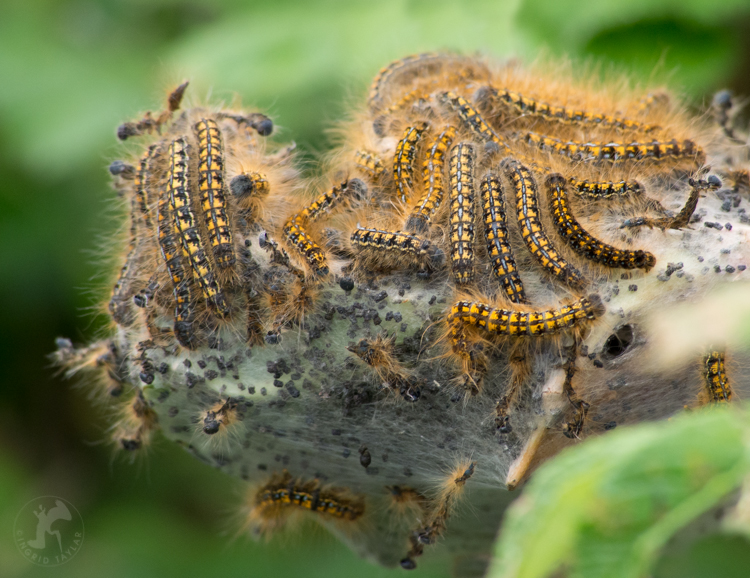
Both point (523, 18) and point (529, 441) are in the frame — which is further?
point (523, 18)

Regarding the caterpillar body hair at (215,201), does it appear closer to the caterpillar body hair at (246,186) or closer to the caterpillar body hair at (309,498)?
the caterpillar body hair at (246,186)

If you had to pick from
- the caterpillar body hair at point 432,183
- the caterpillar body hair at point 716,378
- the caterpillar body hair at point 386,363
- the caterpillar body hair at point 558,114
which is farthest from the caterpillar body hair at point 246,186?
the caterpillar body hair at point 716,378

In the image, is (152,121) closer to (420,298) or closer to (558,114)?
(420,298)

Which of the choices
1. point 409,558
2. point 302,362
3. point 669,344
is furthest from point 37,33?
point 669,344

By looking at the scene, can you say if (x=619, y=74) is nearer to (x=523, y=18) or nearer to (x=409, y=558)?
(x=523, y=18)

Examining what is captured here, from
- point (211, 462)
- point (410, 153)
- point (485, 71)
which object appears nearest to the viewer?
point (410, 153)

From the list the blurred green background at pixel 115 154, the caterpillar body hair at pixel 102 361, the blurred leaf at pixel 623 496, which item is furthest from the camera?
the blurred green background at pixel 115 154

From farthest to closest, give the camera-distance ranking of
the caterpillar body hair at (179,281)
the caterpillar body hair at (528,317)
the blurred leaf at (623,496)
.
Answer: the caterpillar body hair at (179,281)
the caterpillar body hair at (528,317)
the blurred leaf at (623,496)

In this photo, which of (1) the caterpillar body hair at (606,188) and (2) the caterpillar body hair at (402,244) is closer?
(2) the caterpillar body hair at (402,244)
